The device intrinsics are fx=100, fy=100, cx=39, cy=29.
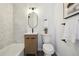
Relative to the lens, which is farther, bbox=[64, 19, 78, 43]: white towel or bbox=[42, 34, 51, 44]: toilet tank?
bbox=[42, 34, 51, 44]: toilet tank

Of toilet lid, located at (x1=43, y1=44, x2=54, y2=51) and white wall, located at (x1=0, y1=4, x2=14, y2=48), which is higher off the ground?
white wall, located at (x1=0, y1=4, x2=14, y2=48)

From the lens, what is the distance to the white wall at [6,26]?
4.71ft

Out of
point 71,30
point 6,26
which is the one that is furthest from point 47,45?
point 6,26

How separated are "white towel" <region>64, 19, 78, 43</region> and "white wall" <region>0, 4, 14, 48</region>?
0.79 meters

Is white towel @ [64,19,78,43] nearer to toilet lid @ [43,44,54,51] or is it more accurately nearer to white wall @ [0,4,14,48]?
toilet lid @ [43,44,54,51]

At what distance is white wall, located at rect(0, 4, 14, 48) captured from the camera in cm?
144

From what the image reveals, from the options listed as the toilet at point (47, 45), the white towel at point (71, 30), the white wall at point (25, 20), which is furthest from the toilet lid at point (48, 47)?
the white towel at point (71, 30)

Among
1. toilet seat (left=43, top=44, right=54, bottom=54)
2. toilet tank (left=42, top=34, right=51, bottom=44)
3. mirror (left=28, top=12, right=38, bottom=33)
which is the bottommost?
toilet seat (left=43, top=44, right=54, bottom=54)

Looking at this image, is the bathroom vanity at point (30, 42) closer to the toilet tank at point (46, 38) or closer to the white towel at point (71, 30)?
the toilet tank at point (46, 38)

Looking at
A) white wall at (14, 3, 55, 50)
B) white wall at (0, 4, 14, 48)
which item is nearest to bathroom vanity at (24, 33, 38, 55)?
white wall at (14, 3, 55, 50)

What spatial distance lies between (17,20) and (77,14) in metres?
0.82

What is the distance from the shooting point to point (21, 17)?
1454 mm

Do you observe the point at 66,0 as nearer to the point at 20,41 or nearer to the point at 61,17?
the point at 61,17

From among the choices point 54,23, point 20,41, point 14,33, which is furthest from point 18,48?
point 54,23
